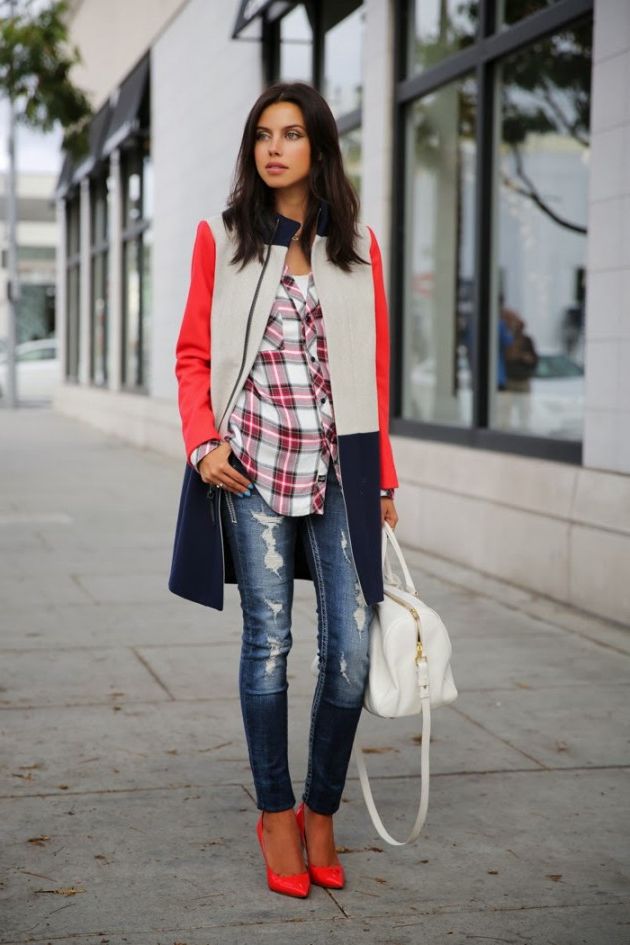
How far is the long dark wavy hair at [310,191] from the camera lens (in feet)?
11.2

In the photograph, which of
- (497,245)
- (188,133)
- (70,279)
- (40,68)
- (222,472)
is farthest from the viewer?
(70,279)

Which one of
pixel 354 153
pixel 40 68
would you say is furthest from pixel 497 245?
pixel 40 68

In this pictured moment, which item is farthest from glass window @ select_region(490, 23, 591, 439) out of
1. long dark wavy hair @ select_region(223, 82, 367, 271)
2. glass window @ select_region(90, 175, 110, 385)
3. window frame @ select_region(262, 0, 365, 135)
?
glass window @ select_region(90, 175, 110, 385)

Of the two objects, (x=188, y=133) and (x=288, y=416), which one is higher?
(x=188, y=133)

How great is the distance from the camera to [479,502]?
824 cm

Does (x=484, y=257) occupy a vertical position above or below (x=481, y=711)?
above

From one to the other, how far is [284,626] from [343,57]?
896 cm

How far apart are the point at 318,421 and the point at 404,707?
72cm

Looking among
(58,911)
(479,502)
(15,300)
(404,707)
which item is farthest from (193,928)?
(15,300)

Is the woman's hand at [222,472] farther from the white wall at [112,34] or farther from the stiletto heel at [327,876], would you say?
the white wall at [112,34]

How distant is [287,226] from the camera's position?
344cm

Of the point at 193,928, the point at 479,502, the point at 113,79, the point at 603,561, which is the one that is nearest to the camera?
the point at 193,928

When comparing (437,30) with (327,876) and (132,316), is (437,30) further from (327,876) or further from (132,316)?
(132,316)

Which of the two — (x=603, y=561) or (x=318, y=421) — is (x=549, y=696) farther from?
(x=318, y=421)
